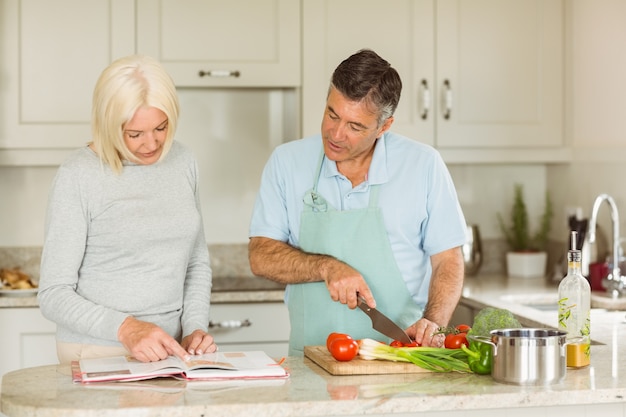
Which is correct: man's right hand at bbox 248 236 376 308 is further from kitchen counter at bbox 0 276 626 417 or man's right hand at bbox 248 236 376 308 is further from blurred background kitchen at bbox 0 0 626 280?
blurred background kitchen at bbox 0 0 626 280

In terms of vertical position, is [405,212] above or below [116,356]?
above

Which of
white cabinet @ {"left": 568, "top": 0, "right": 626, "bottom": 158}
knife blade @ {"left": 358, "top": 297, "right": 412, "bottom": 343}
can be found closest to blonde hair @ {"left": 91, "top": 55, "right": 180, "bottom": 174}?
knife blade @ {"left": 358, "top": 297, "right": 412, "bottom": 343}

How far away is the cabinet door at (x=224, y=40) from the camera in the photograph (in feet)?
12.0

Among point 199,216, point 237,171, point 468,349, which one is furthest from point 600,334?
point 237,171

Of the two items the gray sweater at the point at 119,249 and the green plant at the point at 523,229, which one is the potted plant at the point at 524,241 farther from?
the gray sweater at the point at 119,249

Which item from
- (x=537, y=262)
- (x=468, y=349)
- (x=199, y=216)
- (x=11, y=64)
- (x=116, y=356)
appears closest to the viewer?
(x=468, y=349)

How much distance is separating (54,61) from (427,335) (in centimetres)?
209

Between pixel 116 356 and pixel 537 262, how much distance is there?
7.64 ft

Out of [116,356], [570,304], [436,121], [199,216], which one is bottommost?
[116,356]

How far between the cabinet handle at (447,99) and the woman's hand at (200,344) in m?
1.87

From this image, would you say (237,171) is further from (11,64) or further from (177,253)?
(177,253)

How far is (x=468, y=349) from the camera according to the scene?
201cm

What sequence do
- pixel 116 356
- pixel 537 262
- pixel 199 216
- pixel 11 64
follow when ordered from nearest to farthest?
pixel 116 356
pixel 199 216
pixel 11 64
pixel 537 262

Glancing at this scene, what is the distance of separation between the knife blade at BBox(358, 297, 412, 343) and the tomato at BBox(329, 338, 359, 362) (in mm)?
200
